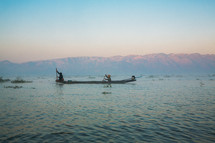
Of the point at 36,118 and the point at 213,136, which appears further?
the point at 36,118

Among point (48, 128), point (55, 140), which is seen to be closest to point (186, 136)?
point (55, 140)

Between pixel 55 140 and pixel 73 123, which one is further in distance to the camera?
pixel 73 123

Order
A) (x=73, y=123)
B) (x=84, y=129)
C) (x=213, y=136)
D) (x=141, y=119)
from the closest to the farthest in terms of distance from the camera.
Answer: (x=213, y=136), (x=84, y=129), (x=73, y=123), (x=141, y=119)

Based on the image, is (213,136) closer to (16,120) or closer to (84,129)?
(84,129)

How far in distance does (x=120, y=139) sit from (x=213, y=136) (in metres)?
4.26

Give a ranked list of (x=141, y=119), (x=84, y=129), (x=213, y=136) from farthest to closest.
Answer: (x=141, y=119) → (x=84, y=129) → (x=213, y=136)

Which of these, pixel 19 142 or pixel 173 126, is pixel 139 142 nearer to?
pixel 173 126

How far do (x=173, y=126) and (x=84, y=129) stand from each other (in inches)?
188

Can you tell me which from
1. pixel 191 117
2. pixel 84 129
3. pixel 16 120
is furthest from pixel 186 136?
pixel 16 120

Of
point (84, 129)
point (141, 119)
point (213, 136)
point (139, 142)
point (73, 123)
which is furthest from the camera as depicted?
point (141, 119)

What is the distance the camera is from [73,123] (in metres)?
10.1

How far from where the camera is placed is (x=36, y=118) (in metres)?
11.3

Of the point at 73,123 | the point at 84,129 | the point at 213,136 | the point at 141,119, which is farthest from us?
the point at 141,119

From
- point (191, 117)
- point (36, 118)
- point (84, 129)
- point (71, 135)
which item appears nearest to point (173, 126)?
point (191, 117)
